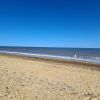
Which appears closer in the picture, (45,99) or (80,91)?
(45,99)

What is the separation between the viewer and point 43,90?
645cm

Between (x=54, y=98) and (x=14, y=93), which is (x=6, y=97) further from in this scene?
(x=54, y=98)

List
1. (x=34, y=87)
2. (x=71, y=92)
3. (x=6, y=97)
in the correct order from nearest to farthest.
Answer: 1. (x=6, y=97)
2. (x=71, y=92)
3. (x=34, y=87)

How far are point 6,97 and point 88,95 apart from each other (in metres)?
3.20

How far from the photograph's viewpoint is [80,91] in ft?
21.7

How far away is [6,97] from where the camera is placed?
5410 mm

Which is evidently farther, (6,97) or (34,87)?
(34,87)

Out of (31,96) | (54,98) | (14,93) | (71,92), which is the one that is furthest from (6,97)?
(71,92)

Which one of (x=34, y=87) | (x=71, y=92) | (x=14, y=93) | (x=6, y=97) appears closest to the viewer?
(x=6, y=97)

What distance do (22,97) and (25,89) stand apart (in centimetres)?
88

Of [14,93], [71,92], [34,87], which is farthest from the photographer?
[34,87]

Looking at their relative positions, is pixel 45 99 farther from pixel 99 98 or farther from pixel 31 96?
pixel 99 98

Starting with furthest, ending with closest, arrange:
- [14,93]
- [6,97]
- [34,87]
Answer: [34,87] < [14,93] < [6,97]

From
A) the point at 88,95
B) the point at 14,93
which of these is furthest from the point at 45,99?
the point at 88,95
